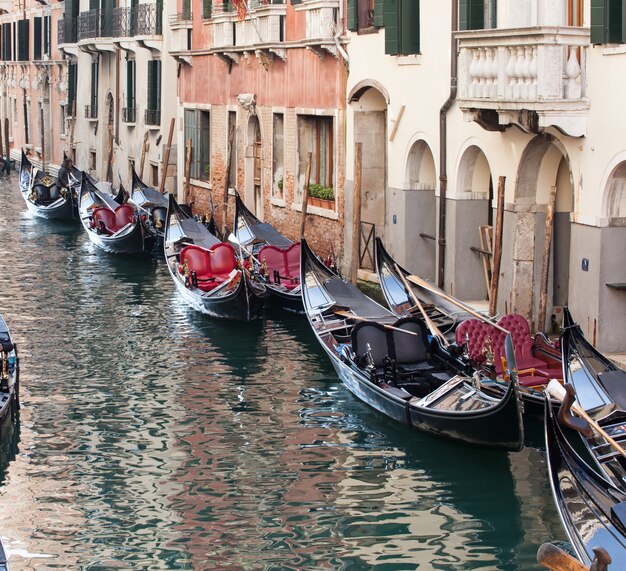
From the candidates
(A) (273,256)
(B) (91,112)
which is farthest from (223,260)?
(B) (91,112)

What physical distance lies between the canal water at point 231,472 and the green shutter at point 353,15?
3.67 meters

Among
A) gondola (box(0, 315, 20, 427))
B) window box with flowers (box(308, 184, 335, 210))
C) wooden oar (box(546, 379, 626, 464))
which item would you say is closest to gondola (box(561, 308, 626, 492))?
wooden oar (box(546, 379, 626, 464))

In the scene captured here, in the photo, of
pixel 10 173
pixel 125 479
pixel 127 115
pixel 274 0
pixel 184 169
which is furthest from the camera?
pixel 10 173

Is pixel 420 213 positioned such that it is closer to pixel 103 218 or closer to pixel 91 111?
pixel 103 218

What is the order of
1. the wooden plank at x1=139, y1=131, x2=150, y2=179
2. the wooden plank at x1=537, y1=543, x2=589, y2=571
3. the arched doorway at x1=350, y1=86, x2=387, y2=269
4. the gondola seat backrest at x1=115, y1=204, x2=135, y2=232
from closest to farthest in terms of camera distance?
the wooden plank at x1=537, y1=543, x2=589, y2=571
the arched doorway at x1=350, y1=86, x2=387, y2=269
the gondola seat backrest at x1=115, y1=204, x2=135, y2=232
the wooden plank at x1=139, y1=131, x2=150, y2=179

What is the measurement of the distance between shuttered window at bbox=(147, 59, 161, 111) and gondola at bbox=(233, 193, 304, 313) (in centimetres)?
698

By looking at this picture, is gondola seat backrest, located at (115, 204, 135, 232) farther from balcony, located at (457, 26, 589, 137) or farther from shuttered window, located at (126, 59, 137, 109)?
balcony, located at (457, 26, 589, 137)

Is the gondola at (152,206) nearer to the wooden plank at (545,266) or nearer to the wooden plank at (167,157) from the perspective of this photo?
the wooden plank at (167,157)

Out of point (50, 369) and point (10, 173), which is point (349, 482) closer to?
point (50, 369)

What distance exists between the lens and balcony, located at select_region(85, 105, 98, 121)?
2784 centimetres

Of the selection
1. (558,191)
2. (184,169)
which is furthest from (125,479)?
(184,169)

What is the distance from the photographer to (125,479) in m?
8.36

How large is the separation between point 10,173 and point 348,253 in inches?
769

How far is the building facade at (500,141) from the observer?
10.2m
